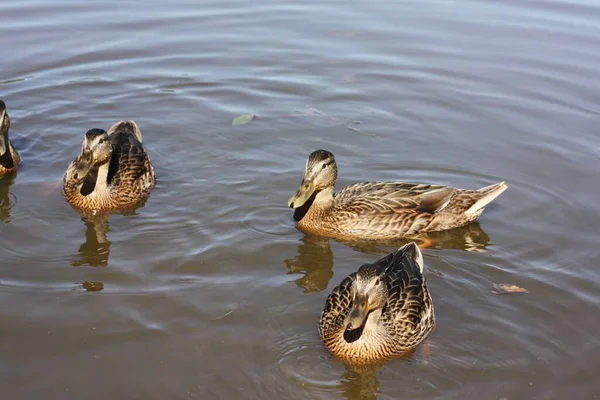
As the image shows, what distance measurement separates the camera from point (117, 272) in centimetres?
752

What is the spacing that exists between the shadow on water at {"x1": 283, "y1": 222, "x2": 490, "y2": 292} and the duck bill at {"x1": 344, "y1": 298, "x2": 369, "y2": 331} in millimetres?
1315

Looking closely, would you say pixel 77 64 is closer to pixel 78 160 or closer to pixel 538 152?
pixel 78 160

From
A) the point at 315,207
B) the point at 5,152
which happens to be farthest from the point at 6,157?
the point at 315,207

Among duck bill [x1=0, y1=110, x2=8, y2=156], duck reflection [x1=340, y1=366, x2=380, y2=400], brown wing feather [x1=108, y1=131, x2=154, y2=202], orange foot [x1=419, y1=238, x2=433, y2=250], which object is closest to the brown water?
duck reflection [x1=340, y1=366, x2=380, y2=400]

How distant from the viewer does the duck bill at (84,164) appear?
8.74 m

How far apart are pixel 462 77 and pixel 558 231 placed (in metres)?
4.56

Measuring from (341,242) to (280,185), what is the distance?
46.3 inches

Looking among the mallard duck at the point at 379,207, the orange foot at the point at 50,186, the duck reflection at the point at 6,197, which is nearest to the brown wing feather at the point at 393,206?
the mallard duck at the point at 379,207

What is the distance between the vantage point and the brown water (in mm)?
6375

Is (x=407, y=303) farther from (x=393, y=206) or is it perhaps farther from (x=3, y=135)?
(x=3, y=135)

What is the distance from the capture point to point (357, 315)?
6.27 m

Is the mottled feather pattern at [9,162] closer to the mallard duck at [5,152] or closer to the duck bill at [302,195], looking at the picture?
the mallard duck at [5,152]


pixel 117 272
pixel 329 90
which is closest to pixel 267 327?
pixel 117 272

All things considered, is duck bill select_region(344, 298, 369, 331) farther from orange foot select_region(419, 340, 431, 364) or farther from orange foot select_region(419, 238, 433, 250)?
orange foot select_region(419, 238, 433, 250)
